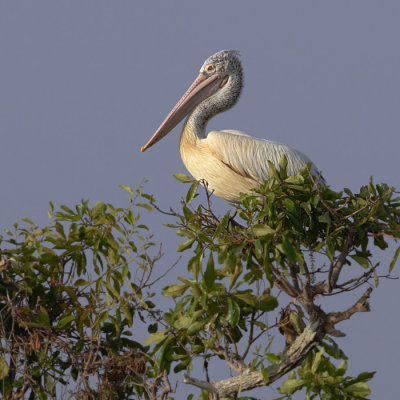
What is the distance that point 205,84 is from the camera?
22.1 feet

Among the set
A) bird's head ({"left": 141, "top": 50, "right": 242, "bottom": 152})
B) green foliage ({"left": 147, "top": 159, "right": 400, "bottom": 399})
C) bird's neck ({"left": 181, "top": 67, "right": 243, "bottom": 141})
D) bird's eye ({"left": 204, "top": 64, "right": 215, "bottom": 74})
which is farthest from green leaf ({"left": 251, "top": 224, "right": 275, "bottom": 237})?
bird's eye ({"left": 204, "top": 64, "right": 215, "bottom": 74})

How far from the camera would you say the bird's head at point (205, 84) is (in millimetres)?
6695

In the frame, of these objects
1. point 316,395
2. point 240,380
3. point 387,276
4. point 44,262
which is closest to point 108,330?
point 44,262

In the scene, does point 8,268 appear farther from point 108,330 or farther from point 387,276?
point 387,276

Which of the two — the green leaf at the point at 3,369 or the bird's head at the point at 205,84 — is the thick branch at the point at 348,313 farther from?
the bird's head at the point at 205,84

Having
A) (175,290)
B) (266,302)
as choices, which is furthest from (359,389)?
(175,290)

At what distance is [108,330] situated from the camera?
5117 millimetres

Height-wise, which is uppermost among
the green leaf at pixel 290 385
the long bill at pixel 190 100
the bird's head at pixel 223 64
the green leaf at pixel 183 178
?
the bird's head at pixel 223 64

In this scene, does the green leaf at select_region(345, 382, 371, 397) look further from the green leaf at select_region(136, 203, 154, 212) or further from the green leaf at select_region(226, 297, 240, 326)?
the green leaf at select_region(136, 203, 154, 212)

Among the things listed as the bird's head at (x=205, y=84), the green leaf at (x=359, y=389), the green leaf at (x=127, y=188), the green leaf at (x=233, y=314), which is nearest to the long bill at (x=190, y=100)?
the bird's head at (x=205, y=84)

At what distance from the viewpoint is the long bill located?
265 inches

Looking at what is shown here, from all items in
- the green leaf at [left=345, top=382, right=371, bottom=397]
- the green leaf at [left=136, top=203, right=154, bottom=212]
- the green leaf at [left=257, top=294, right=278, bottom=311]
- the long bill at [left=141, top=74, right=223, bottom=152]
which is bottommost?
the green leaf at [left=345, top=382, right=371, bottom=397]

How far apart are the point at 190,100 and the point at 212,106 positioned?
320 mm

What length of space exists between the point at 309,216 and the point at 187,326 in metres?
0.90
